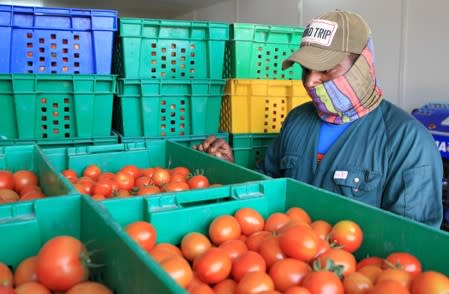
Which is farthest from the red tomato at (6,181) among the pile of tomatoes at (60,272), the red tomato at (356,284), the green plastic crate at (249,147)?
the red tomato at (356,284)

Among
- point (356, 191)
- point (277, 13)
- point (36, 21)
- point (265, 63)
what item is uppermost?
point (277, 13)

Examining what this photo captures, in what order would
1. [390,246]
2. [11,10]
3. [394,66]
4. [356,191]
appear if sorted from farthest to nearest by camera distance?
1. [394,66]
2. [11,10]
3. [356,191]
4. [390,246]

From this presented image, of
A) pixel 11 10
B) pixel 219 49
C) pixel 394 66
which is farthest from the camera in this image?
pixel 394 66

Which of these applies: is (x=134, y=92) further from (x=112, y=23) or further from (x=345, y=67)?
(x=345, y=67)

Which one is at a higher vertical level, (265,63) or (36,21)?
(36,21)

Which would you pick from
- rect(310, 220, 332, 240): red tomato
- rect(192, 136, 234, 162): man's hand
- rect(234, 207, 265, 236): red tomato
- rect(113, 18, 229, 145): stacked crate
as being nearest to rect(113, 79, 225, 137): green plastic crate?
rect(113, 18, 229, 145): stacked crate

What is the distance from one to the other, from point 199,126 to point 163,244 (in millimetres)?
1284

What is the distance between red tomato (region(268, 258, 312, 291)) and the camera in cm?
84

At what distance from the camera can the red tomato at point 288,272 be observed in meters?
0.84

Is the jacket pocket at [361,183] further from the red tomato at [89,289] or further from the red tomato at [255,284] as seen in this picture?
the red tomato at [89,289]

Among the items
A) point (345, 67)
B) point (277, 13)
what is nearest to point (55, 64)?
point (345, 67)

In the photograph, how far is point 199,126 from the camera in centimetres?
225

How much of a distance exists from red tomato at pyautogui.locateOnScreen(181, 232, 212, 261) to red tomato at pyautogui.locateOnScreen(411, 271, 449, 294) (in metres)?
0.44

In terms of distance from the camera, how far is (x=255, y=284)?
31.1 inches
